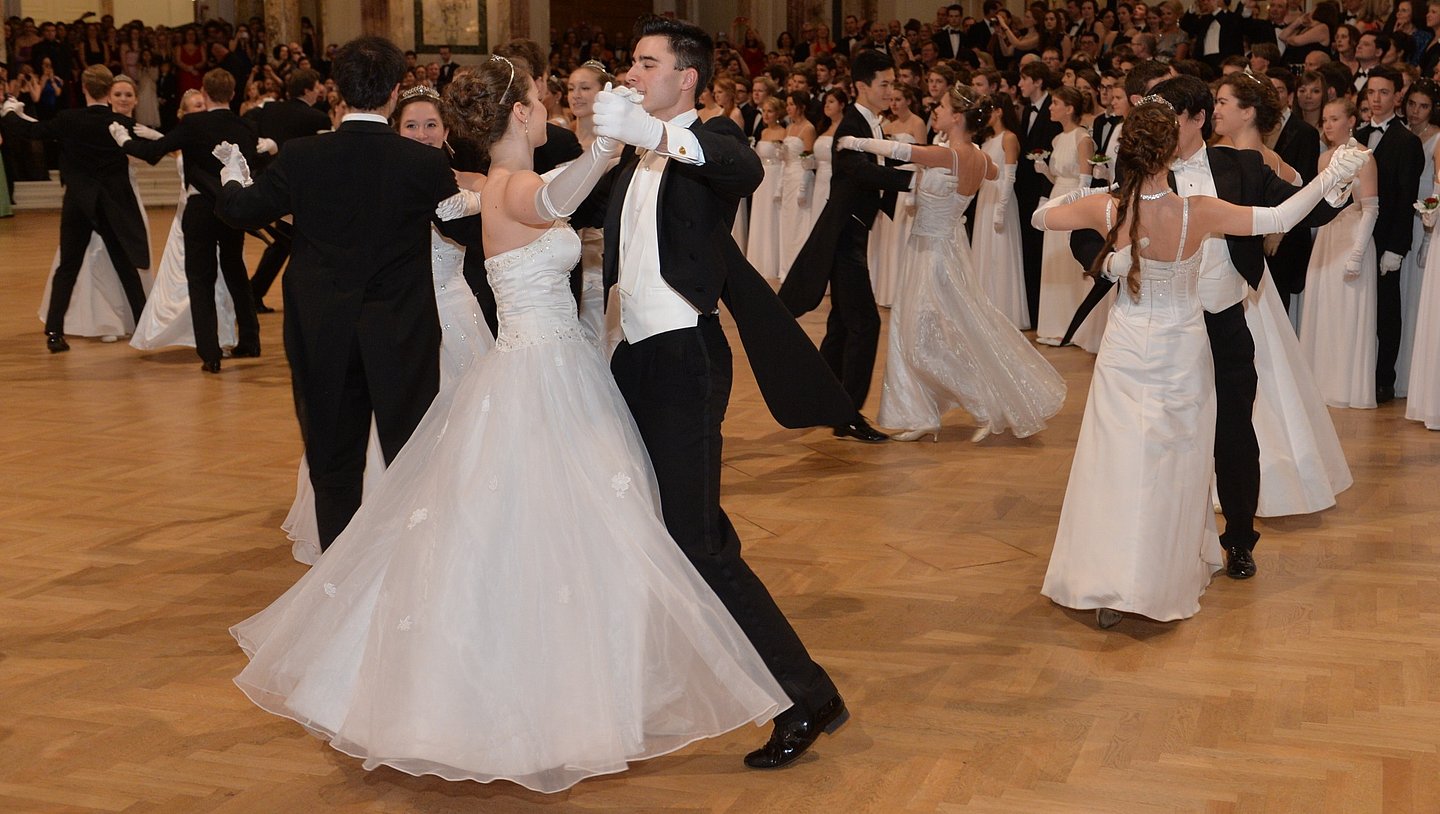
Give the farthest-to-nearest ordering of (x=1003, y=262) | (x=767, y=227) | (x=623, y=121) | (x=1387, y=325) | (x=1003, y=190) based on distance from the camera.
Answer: (x=767, y=227), (x=1003, y=262), (x=1003, y=190), (x=1387, y=325), (x=623, y=121)

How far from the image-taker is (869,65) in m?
6.18

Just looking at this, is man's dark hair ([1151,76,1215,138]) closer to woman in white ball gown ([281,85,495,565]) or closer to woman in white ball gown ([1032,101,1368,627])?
woman in white ball gown ([1032,101,1368,627])

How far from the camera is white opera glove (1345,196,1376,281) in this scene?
620cm

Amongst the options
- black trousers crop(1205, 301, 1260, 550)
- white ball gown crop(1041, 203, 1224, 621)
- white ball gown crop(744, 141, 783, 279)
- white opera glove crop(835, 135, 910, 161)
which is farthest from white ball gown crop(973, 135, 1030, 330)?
white ball gown crop(1041, 203, 1224, 621)

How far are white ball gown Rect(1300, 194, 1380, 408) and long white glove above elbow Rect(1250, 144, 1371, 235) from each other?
10.3 ft

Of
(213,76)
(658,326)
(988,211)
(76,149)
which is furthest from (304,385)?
(988,211)

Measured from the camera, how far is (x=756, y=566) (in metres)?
4.61

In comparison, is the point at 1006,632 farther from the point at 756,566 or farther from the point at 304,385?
the point at 304,385

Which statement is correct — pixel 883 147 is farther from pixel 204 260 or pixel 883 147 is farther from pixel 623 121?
pixel 204 260

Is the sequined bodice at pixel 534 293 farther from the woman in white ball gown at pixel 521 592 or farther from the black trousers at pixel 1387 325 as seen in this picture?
the black trousers at pixel 1387 325

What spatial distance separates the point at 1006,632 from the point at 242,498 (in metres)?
2.87

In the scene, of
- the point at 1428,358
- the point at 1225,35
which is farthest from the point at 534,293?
the point at 1225,35

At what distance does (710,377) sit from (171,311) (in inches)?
238

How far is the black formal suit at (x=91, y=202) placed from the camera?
8.18 meters
